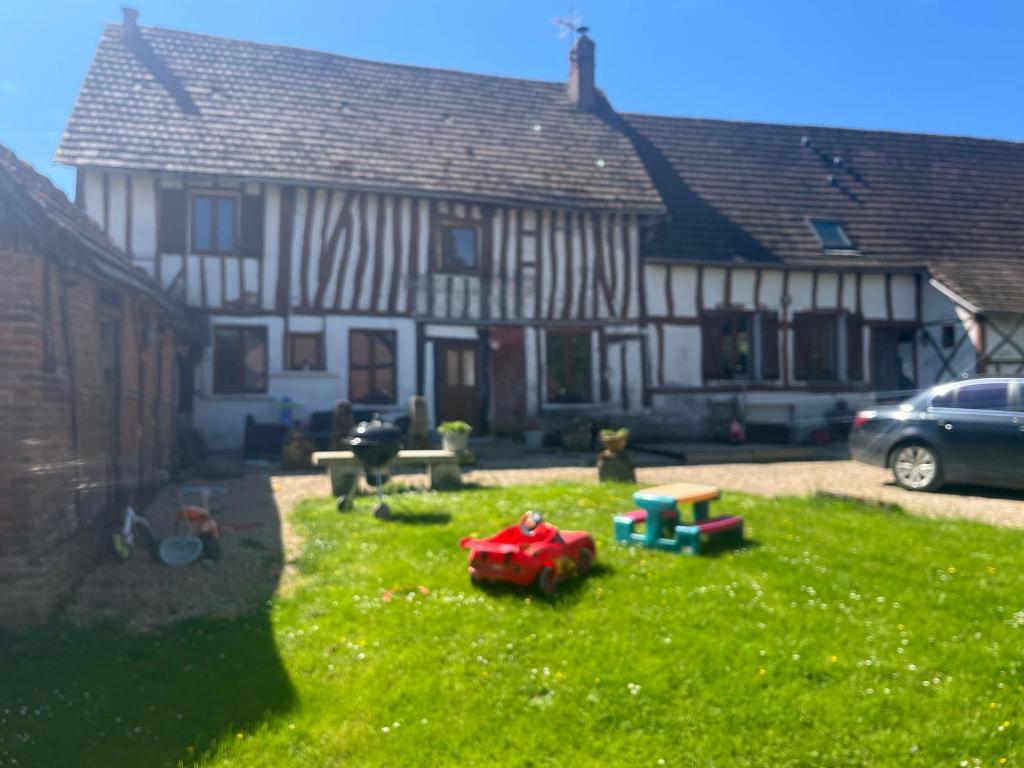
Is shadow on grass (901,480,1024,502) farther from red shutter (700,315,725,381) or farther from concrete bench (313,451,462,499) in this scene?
red shutter (700,315,725,381)

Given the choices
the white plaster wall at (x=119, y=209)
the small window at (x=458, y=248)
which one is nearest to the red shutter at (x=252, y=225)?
the white plaster wall at (x=119, y=209)

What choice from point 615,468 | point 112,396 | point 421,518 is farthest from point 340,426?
point 421,518

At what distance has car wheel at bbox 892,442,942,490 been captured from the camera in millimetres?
9102

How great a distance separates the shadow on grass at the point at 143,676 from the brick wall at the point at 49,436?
0.95 feet

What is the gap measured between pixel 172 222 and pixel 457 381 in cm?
574

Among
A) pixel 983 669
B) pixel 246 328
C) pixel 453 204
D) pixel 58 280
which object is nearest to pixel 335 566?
pixel 58 280

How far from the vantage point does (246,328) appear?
1440cm

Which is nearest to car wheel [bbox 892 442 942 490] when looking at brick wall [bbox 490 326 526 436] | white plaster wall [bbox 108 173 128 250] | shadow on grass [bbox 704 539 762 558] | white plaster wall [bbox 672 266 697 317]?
shadow on grass [bbox 704 539 762 558]

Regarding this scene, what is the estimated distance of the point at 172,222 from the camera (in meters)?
13.9

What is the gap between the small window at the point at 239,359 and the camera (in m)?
14.3

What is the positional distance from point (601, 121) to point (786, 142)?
5.23 metres

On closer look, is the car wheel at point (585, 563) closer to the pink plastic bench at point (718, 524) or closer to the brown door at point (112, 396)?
the pink plastic bench at point (718, 524)

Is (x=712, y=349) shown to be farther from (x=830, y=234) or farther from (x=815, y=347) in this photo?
(x=830, y=234)

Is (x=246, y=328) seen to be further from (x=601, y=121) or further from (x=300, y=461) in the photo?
(x=601, y=121)
